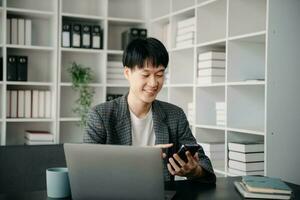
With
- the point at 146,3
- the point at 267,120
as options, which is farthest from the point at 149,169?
the point at 146,3

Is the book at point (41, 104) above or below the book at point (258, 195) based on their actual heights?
above

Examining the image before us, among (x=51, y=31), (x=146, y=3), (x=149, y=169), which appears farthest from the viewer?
(x=146, y=3)

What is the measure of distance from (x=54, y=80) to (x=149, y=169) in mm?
2936

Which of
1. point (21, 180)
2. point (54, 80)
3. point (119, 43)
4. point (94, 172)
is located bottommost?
point (21, 180)

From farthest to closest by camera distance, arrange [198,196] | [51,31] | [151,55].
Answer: [51,31], [151,55], [198,196]

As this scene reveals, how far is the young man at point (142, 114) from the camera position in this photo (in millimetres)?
1933

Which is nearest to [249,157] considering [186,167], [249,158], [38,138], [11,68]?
[249,158]

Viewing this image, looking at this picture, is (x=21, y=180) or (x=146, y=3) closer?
(x=21, y=180)

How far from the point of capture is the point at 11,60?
388 centimetres

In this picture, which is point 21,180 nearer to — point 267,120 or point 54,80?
point 267,120

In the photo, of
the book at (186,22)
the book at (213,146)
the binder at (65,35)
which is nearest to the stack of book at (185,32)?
the book at (186,22)

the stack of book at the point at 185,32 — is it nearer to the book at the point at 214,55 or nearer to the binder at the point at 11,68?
the book at the point at 214,55

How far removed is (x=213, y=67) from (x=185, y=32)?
583 mm

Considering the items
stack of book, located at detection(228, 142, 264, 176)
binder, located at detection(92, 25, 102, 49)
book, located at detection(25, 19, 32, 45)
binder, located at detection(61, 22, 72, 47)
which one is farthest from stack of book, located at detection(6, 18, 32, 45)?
stack of book, located at detection(228, 142, 264, 176)
